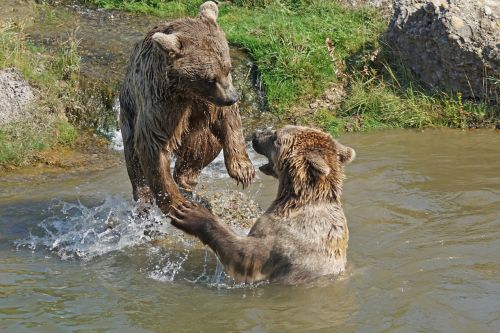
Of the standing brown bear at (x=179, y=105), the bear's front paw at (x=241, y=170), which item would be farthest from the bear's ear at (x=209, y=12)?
the bear's front paw at (x=241, y=170)

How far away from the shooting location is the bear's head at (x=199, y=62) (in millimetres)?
6473

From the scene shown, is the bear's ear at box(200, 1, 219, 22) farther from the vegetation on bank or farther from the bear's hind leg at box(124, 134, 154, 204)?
the vegetation on bank

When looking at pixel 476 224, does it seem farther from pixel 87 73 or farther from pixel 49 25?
pixel 49 25

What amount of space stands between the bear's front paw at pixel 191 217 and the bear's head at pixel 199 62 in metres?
0.81

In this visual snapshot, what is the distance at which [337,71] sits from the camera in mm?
11992

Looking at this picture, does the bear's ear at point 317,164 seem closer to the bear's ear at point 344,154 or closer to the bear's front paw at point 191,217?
the bear's ear at point 344,154

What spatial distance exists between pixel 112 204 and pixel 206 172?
5.63 feet

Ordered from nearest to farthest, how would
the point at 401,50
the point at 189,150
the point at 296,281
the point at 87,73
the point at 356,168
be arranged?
the point at 296,281 < the point at 189,150 < the point at 356,168 < the point at 87,73 < the point at 401,50

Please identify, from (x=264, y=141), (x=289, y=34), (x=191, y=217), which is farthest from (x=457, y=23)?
(x=191, y=217)

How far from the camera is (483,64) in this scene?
11.1 meters

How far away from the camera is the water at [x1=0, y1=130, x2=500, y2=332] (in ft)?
18.7

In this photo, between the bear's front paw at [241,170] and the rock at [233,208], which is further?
the rock at [233,208]

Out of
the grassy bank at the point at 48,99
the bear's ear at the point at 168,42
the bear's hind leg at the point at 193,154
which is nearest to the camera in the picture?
the bear's ear at the point at 168,42

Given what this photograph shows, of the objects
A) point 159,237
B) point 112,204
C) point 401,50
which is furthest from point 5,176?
point 401,50
